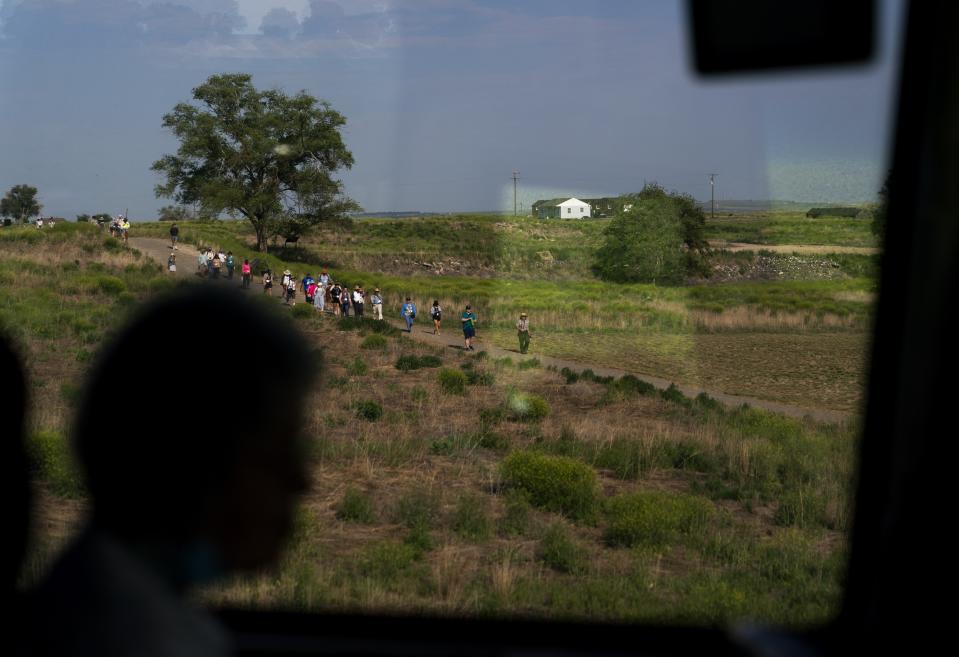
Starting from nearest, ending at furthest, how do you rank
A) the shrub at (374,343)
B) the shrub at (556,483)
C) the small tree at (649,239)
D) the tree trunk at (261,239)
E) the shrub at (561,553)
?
the shrub at (561,553) < the shrub at (556,483) < the small tree at (649,239) < the shrub at (374,343) < the tree trunk at (261,239)

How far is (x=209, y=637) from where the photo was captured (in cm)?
127

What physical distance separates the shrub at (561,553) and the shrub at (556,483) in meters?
1.20

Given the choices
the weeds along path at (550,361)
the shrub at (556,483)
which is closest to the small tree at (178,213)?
the weeds along path at (550,361)

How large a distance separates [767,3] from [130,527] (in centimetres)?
128

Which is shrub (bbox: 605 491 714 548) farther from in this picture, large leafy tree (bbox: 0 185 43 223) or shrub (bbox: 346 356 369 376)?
large leafy tree (bbox: 0 185 43 223)

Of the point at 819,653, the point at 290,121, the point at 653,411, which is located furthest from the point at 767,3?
the point at 290,121

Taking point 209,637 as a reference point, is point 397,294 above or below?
below

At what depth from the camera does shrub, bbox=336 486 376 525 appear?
35.0 ft

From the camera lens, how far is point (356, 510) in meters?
10.8

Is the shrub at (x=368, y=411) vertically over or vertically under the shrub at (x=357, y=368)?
over

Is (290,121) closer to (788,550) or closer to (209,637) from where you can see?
(788,550)

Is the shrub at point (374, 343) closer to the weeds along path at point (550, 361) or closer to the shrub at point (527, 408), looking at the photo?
the weeds along path at point (550, 361)

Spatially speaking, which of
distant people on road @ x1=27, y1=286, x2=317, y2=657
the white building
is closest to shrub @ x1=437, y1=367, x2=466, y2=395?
the white building

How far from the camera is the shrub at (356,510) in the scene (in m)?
10.7
